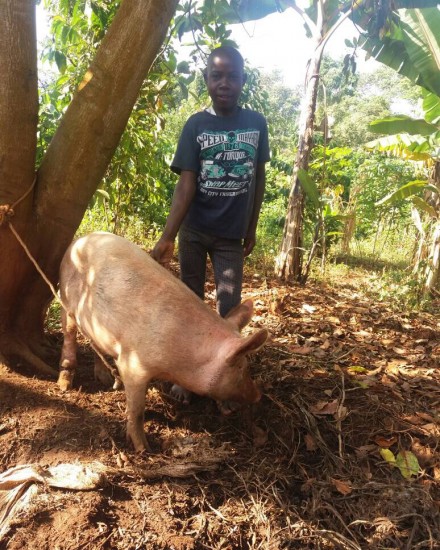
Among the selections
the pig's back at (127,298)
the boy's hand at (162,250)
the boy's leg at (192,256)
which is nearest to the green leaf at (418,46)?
the boy's leg at (192,256)

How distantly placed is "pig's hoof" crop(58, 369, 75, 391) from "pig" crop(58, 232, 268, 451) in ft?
1.44

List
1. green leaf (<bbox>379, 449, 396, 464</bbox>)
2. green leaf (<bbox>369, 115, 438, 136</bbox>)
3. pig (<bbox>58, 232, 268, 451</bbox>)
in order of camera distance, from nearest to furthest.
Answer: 1. pig (<bbox>58, 232, 268, 451</bbox>)
2. green leaf (<bbox>379, 449, 396, 464</bbox>)
3. green leaf (<bbox>369, 115, 438, 136</bbox>)

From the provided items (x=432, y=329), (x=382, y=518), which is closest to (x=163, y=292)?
(x=382, y=518)

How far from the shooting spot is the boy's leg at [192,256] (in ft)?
11.3

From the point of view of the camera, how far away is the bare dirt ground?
Result: 211 cm

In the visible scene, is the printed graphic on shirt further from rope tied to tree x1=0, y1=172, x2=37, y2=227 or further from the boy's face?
rope tied to tree x1=0, y1=172, x2=37, y2=227

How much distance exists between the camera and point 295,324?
194 inches

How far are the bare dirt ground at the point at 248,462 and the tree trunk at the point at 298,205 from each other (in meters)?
3.48

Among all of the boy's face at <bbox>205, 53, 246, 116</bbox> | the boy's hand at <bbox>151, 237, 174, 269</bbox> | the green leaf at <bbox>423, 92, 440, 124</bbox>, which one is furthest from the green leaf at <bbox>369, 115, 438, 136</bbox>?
the boy's hand at <bbox>151, 237, 174, 269</bbox>

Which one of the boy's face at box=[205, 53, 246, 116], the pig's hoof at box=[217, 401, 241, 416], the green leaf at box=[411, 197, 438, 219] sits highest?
the boy's face at box=[205, 53, 246, 116]

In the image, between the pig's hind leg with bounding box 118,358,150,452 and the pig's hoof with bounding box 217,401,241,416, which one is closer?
the pig's hind leg with bounding box 118,358,150,452

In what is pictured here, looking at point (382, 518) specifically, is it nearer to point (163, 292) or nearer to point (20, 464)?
point (163, 292)

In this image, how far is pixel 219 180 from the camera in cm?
325

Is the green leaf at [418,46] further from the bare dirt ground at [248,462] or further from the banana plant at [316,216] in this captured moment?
the bare dirt ground at [248,462]
